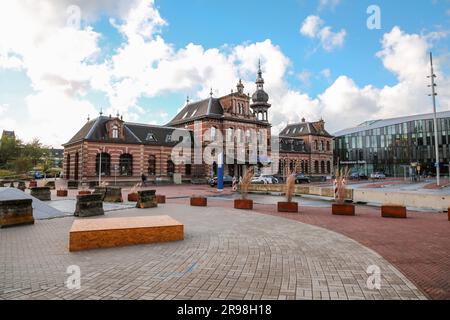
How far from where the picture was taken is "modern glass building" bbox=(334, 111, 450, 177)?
74188mm

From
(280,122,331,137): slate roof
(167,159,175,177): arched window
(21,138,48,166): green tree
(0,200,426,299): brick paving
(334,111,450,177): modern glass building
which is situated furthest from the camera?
(334,111,450,177): modern glass building

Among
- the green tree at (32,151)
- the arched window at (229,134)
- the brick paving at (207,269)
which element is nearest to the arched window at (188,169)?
the arched window at (229,134)

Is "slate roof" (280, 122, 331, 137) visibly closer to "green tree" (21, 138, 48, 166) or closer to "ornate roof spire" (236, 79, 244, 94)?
"ornate roof spire" (236, 79, 244, 94)

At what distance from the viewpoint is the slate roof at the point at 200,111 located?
48.5 metres

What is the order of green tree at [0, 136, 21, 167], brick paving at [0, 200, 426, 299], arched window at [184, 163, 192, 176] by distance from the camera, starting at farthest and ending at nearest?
green tree at [0, 136, 21, 167] → arched window at [184, 163, 192, 176] → brick paving at [0, 200, 426, 299]

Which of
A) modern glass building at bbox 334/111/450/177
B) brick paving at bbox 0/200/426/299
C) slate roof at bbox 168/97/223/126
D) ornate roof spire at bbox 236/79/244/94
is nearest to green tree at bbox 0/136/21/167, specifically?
slate roof at bbox 168/97/223/126

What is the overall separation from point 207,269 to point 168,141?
42.0 metres

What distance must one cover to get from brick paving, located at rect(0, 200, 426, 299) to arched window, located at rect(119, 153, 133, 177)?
108 ft

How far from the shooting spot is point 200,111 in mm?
50281

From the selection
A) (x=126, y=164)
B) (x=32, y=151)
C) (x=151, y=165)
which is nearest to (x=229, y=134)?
(x=151, y=165)

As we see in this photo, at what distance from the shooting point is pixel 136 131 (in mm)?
43906

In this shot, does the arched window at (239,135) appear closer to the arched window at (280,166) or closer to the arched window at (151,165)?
the arched window at (151,165)

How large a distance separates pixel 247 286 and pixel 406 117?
9260 centimetres

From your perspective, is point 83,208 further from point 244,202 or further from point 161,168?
point 161,168
